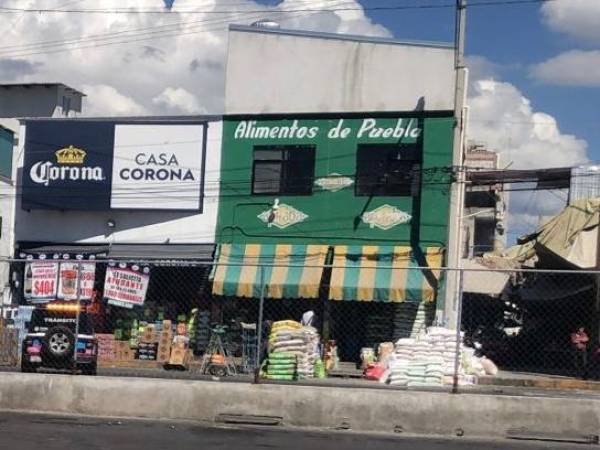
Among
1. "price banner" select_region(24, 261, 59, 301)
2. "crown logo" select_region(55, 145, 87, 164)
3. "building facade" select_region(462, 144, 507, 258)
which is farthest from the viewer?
"building facade" select_region(462, 144, 507, 258)

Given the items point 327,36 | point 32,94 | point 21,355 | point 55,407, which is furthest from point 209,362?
point 32,94

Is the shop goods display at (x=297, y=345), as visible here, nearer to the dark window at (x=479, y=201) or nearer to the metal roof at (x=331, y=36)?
the metal roof at (x=331, y=36)

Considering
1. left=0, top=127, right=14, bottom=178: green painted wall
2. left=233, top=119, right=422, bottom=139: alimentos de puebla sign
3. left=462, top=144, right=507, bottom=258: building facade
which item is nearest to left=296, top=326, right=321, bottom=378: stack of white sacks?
left=233, top=119, right=422, bottom=139: alimentos de puebla sign

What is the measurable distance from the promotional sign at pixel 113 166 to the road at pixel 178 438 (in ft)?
53.3

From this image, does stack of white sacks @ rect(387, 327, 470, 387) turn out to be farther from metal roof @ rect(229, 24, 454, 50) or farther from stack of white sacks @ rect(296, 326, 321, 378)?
metal roof @ rect(229, 24, 454, 50)

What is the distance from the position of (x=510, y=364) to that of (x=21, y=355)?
46.6 feet

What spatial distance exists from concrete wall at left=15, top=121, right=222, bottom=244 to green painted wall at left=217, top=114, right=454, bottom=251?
1.09 ft

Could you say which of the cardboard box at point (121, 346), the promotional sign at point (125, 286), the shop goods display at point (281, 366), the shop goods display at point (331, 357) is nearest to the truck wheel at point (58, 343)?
the shop goods display at point (281, 366)

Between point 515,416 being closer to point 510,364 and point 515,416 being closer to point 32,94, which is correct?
point 510,364

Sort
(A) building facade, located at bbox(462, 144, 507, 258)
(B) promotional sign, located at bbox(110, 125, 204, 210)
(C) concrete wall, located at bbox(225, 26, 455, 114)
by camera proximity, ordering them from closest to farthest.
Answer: (C) concrete wall, located at bbox(225, 26, 455, 114)
(B) promotional sign, located at bbox(110, 125, 204, 210)
(A) building facade, located at bbox(462, 144, 507, 258)

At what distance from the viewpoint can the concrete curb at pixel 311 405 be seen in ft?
37.1

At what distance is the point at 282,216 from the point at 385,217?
3.03 metres

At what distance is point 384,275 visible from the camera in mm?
25172

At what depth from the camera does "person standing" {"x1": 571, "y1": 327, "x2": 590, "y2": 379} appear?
73.8 feet
